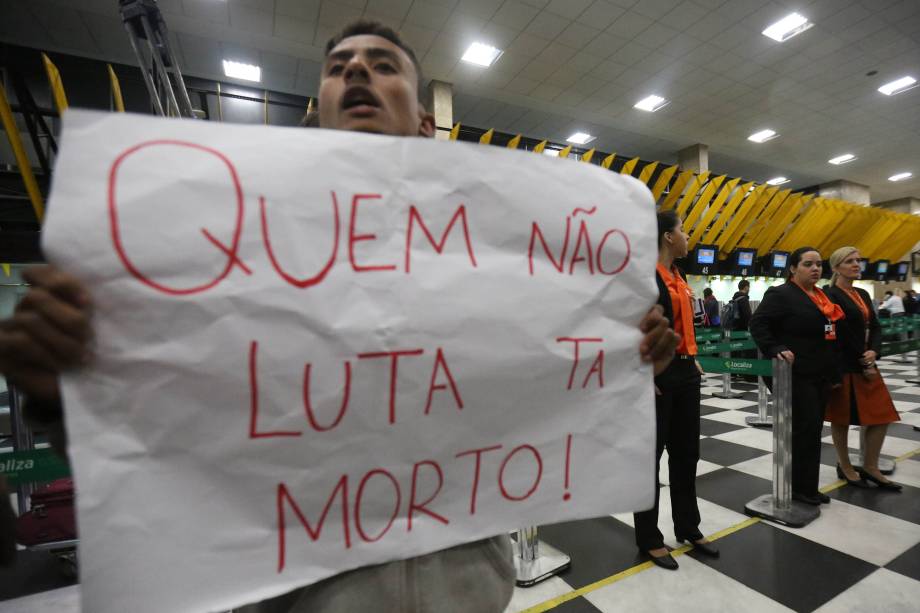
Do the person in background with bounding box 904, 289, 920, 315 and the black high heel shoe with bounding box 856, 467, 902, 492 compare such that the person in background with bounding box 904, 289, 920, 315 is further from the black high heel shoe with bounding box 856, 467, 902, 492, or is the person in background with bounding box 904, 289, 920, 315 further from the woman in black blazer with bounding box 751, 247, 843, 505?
the woman in black blazer with bounding box 751, 247, 843, 505

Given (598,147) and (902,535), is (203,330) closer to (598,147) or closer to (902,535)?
(902,535)

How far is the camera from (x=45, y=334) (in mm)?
389

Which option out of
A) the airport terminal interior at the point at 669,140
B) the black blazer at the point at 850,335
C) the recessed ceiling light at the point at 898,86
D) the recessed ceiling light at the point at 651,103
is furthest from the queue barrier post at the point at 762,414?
the recessed ceiling light at the point at 898,86

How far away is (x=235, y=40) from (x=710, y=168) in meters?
9.65

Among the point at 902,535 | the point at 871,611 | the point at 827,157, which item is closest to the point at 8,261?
the point at 871,611

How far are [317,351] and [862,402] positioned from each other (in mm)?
2909

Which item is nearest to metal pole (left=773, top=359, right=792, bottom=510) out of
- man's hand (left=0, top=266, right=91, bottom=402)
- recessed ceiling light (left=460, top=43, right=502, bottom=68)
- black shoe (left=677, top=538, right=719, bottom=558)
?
black shoe (left=677, top=538, right=719, bottom=558)

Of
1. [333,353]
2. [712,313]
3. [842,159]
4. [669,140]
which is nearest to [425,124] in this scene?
[333,353]

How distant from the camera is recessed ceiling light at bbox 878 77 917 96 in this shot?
20.6 ft

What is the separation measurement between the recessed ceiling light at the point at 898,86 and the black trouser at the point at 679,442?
7.97 m

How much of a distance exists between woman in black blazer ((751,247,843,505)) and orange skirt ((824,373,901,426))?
0.26m

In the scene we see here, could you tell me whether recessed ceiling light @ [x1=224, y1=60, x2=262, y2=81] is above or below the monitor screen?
above

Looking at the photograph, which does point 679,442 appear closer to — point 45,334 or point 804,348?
point 804,348

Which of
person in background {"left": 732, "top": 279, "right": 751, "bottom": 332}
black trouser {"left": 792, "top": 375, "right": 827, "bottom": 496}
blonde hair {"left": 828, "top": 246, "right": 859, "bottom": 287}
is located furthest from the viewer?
person in background {"left": 732, "top": 279, "right": 751, "bottom": 332}
